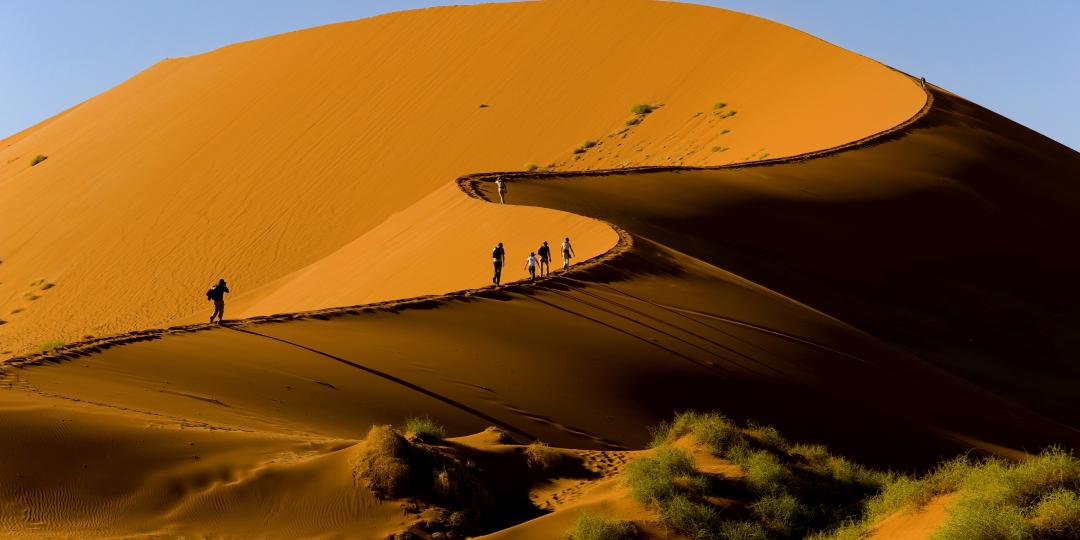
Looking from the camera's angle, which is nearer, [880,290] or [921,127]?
[880,290]

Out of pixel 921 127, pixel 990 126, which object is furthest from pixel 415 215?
pixel 990 126

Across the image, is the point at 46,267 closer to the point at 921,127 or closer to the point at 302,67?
the point at 302,67

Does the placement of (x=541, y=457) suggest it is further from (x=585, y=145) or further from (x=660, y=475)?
(x=585, y=145)

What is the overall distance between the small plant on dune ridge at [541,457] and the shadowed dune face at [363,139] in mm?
15105

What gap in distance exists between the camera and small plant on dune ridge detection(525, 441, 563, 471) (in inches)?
529

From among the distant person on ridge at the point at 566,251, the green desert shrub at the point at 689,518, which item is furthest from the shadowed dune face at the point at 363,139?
the green desert shrub at the point at 689,518

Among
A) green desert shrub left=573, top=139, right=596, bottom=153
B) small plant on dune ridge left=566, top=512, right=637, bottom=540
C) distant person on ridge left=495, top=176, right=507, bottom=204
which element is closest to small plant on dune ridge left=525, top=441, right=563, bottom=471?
small plant on dune ridge left=566, top=512, right=637, bottom=540

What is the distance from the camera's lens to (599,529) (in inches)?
433

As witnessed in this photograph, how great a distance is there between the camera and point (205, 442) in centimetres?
1270

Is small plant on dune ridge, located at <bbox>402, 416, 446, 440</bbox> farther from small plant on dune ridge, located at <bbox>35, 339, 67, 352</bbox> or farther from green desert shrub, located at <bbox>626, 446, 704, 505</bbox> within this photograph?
small plant on dune ridge, located at <bbox>35, 339, 67, 352</bbox>

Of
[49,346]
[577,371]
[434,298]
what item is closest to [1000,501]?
[577,371]

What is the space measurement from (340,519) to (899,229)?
83.7ft

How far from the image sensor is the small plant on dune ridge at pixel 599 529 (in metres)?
11.0

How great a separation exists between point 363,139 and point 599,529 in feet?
153
